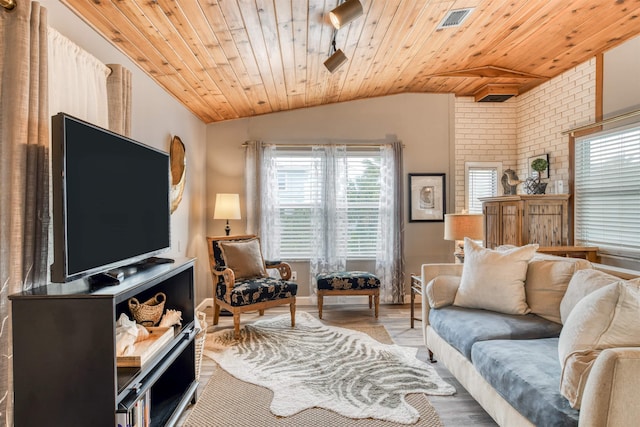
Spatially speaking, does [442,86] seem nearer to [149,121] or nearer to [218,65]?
[218,65]

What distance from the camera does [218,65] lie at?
305 cm

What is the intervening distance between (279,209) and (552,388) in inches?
148

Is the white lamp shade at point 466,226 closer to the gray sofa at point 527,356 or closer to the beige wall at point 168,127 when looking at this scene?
the gray sofa at point 527,356

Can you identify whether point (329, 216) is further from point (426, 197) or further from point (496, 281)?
point (496, 281)

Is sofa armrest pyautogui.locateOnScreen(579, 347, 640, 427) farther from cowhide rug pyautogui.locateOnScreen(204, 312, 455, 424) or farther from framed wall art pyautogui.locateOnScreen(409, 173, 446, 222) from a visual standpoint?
framed wall art pyautogui.locateOnScreen(409, 173, 446, 222)

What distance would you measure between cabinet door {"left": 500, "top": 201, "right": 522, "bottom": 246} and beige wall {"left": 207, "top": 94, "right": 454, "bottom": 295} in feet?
3.49

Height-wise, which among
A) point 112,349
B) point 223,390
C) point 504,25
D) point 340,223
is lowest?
point 223,390

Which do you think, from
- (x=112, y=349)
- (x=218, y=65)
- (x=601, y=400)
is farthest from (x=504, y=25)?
(x=112, y=349)

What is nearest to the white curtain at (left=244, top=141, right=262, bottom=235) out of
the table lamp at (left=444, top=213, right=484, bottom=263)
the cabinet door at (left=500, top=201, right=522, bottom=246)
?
the table lamp at (left=444, top=213, right=484, bottom=263)

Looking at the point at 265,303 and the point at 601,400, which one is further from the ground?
the point at 601,400

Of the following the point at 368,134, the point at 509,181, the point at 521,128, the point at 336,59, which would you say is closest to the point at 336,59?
the point at 336,59

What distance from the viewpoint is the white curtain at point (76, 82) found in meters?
1.83

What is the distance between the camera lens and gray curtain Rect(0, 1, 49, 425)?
4.83 ft

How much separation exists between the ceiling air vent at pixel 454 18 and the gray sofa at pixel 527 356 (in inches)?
75.5
